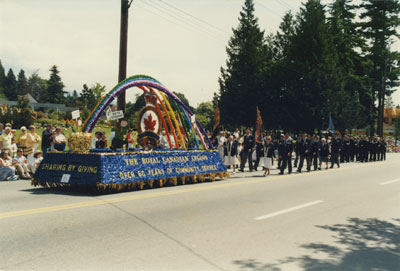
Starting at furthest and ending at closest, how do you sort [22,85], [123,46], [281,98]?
[22,85] < [281,98] < [123,46]

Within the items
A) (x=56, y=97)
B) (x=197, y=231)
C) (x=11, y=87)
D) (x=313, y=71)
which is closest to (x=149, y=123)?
(x=197, y=231)

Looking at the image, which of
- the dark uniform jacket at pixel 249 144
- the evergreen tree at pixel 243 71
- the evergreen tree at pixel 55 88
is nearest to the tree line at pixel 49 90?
the evergreen tree at pixel 55 88

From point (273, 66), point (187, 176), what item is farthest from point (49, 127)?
Result: point (273, 66)

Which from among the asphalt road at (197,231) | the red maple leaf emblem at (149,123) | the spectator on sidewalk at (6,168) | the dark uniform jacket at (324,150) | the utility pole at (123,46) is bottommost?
the asphalt road at (197,231)

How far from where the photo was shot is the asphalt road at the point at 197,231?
4688 mm

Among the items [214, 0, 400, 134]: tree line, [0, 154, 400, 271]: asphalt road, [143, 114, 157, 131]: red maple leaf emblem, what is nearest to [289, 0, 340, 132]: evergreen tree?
[214, 0, 400, 134]: tree line

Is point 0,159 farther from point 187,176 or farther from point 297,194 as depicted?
point 297,194

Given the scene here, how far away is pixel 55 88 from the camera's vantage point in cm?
10794

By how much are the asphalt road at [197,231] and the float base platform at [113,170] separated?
377mm

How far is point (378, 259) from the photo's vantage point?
5.14 m

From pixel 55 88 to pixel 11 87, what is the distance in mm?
39192

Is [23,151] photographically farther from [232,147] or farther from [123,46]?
[232,147]

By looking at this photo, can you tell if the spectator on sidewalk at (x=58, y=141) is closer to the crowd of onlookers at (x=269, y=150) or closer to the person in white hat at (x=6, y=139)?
the person in white hat at (x=6, y=139)

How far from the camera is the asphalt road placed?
469cm
